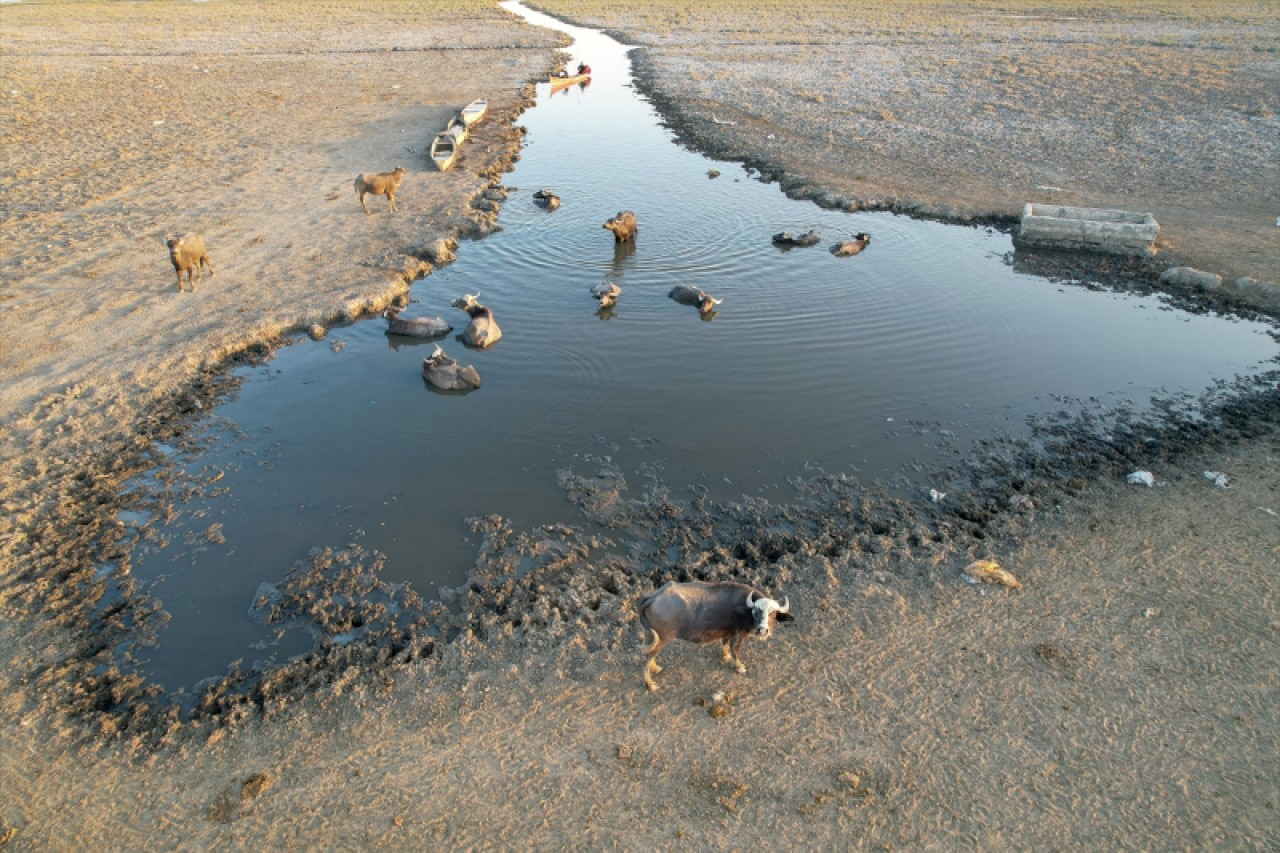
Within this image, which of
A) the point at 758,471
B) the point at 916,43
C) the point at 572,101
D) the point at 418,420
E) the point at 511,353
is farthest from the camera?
the point at 916,43

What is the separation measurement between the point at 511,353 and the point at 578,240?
601 cm

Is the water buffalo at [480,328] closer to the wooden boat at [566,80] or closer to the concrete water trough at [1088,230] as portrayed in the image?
the concrete water trough at [1088,230]

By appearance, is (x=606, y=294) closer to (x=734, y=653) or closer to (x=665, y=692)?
(x=734, y=653)

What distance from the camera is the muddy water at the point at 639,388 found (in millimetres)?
9742

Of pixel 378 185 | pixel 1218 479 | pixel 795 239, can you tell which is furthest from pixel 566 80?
pixel 1218 479

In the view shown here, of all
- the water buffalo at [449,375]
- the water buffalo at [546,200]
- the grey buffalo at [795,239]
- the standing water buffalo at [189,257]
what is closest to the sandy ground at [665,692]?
the standing water buffalo at [189,257]

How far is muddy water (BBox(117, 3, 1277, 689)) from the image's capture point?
9742mm

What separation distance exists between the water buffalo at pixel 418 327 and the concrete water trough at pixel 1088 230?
13854mm

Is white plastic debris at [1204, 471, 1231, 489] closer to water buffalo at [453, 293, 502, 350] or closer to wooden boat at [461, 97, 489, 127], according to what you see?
water buffalo at [453, 293, 502, 350]

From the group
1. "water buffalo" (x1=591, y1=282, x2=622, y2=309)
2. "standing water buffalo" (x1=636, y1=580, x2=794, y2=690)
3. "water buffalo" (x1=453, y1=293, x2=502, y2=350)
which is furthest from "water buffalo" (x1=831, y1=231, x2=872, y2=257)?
"standing water buffalo" (x1=636, y1=580, x2=794, y2=690)

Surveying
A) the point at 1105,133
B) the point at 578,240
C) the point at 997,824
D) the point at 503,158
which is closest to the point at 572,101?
the point at 503,158

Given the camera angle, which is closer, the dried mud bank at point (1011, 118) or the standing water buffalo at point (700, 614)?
the standing water buffalo at point (700, 614)

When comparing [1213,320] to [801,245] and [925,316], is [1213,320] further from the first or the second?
[801,245]

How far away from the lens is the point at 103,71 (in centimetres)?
3728
